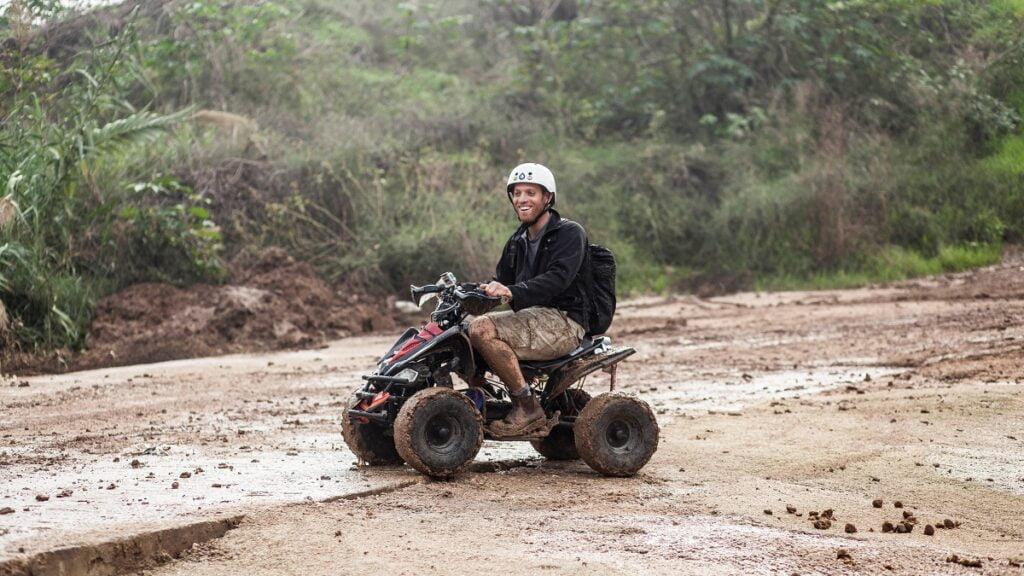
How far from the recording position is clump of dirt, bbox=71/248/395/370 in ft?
48.9

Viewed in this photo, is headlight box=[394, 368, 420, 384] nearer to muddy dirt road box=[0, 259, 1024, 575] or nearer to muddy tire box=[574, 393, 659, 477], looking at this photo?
muddy dirt road box=[0, 259, 1024, 575]

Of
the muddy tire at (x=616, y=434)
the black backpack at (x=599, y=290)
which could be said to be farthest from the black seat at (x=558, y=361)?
the muddy tire at (x=616, y=434)

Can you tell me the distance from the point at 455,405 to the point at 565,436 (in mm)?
1252

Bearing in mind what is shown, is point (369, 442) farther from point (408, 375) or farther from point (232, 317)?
point (232, 317)

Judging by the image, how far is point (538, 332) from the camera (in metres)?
7.62

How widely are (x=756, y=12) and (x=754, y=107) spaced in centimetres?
215

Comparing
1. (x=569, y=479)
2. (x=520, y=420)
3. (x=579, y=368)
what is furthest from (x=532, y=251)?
(x=569, y=479)

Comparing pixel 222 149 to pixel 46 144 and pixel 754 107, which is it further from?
pixel 754 107

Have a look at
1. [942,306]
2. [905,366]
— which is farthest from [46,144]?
[942,306]

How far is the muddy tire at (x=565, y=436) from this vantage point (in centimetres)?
820

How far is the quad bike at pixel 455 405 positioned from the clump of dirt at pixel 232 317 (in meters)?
7.61

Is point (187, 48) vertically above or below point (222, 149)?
above

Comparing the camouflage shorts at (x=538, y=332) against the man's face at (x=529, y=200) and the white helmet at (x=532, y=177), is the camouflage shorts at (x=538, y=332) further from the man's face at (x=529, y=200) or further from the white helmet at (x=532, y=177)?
the white helmet at (x=532, y=177)

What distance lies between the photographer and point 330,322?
1694 cm
